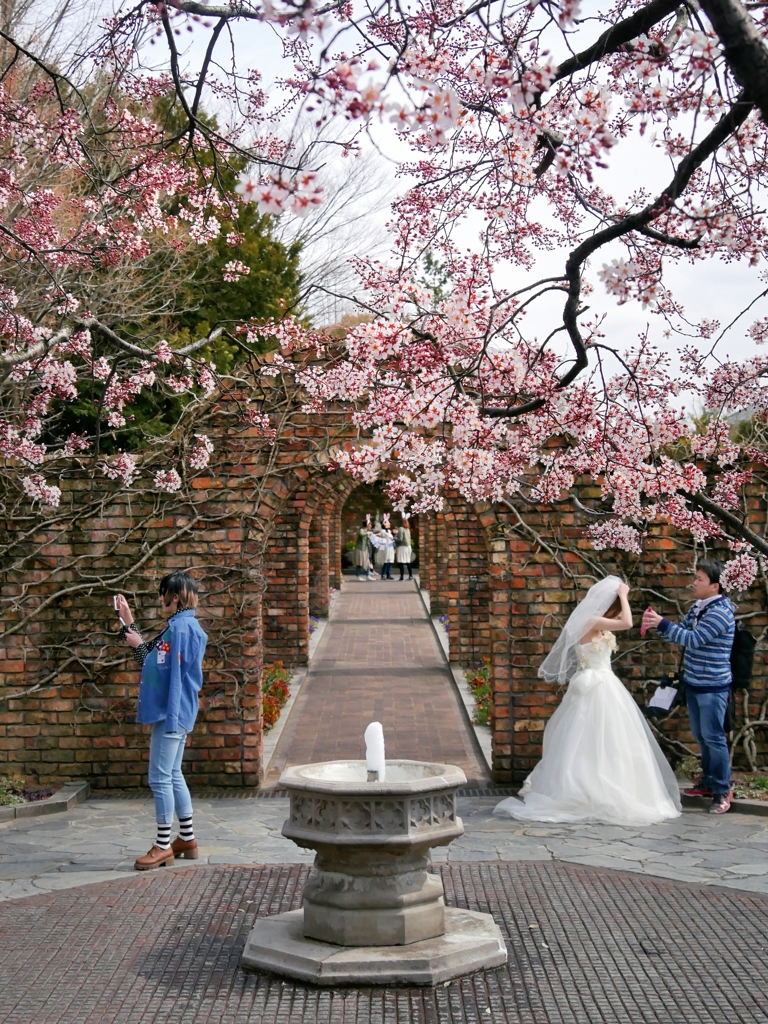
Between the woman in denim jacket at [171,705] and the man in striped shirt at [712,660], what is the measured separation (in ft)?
10.6

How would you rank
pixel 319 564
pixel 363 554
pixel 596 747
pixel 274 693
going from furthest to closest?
pixel 363 554 → pixel 319 564 → pixel 274 693 → pixel 596 747

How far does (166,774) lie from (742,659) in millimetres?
4176

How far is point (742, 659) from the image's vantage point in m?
8.20

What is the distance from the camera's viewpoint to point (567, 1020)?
177 inches

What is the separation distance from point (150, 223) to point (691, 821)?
19.4ft

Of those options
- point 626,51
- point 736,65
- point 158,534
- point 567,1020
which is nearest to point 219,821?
point 158,534

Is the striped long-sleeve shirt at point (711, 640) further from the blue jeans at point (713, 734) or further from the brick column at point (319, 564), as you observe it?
the brick column at point (319, 564)

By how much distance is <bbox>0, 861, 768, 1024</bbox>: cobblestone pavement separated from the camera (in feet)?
15.1

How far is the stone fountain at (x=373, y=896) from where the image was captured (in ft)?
16.2

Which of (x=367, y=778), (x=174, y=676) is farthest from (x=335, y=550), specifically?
(x=367, y=778)

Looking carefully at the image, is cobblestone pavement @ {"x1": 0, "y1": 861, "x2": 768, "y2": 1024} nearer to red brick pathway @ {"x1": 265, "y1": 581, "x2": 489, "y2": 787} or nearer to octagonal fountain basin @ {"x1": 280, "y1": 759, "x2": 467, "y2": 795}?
octagonal fountain basin @ {"x1": 280, "y1": 759, "x2": 467, "y2": 795}

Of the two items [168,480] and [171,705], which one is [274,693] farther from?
[171,705]

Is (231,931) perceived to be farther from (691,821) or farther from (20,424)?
(20,424)

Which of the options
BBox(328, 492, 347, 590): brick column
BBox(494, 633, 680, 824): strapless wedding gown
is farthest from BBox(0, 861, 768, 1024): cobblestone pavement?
BBox(328, 492, 347, 590): brick column
